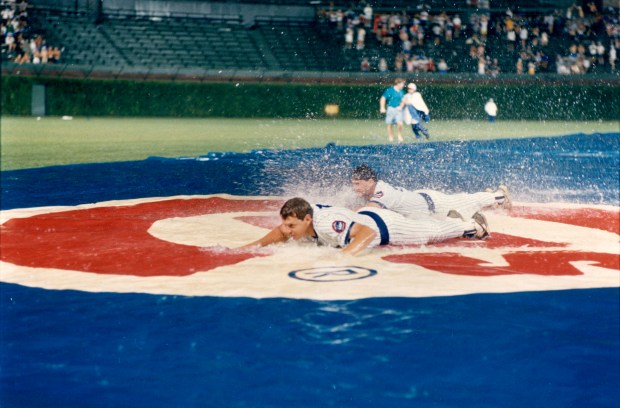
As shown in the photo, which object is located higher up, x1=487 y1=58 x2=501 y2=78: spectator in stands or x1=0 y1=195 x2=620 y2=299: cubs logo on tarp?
x1=487 y1=58 x2=501 y2=78: spectator in stands

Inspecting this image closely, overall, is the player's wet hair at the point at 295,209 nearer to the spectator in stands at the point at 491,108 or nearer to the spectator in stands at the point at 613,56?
the spectator in stands at the point at 491,108

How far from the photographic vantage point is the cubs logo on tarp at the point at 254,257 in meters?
5.79

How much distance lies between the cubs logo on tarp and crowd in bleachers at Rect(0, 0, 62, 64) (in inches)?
1000

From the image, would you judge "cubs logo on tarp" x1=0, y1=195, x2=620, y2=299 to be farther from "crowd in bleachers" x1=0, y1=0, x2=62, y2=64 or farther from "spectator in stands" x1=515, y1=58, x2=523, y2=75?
"spectator in stands" x1=515, y1=58, x2=523, y2=75

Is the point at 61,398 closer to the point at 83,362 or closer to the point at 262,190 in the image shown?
the point at 83,362

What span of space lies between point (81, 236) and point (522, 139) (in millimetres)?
18021

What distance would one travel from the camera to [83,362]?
4223 mm

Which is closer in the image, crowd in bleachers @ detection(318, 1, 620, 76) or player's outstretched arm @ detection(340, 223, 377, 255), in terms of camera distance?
player's outstretched arm @ detection(340, 223, 377, 255)

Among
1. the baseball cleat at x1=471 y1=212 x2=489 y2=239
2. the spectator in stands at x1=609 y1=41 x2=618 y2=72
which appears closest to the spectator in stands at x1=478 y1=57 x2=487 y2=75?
the spectator in stands at x1=609 y1=41 x2=618 y2=72

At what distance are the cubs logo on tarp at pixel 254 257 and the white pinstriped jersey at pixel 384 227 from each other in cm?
7

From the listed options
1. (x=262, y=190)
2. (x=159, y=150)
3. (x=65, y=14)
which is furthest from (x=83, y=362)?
(x=65, y=14)

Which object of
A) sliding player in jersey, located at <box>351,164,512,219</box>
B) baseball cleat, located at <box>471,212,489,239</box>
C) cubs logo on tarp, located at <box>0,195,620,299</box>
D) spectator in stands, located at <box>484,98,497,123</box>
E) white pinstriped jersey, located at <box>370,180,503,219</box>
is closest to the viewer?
cubs logo on tarp, located at <box>0,195,620,299</box>

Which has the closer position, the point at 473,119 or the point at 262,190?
the point at 262,190

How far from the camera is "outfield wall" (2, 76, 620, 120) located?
104 ft
